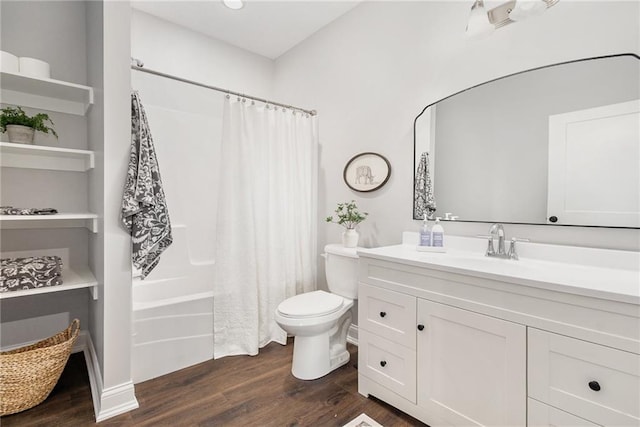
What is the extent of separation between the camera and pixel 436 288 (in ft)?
4.82

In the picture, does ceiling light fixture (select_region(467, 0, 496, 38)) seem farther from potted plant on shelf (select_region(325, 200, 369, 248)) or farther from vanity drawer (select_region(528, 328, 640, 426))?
vanity drawer (select_region(528, 328, 640, 426))

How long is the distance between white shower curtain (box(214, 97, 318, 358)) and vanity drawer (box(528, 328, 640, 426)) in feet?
5.62

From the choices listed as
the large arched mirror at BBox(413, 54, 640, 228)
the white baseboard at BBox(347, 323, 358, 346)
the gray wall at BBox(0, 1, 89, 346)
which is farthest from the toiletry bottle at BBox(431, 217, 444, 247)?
the gray wall at BBox(0, 1, 89, 346)

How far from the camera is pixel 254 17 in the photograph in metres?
2.68

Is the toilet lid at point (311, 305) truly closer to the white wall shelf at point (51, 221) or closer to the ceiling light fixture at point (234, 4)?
the white wall shelf at point (51, 221)

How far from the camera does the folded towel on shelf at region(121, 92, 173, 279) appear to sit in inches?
63.2

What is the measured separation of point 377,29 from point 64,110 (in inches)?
90.2

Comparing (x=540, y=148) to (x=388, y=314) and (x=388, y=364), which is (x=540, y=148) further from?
(x=388, y=364)

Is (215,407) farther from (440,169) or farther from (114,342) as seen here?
(440,169)

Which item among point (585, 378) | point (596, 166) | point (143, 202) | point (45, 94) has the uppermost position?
point (45, 94)

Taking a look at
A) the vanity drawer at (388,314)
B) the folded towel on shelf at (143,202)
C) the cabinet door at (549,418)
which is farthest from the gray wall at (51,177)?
the cabinet door at (549,418)

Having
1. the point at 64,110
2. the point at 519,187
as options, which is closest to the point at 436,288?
the point at 519,187

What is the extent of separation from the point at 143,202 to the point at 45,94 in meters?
1.22

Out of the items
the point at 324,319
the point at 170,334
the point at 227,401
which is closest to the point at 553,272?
the point at 324,319
